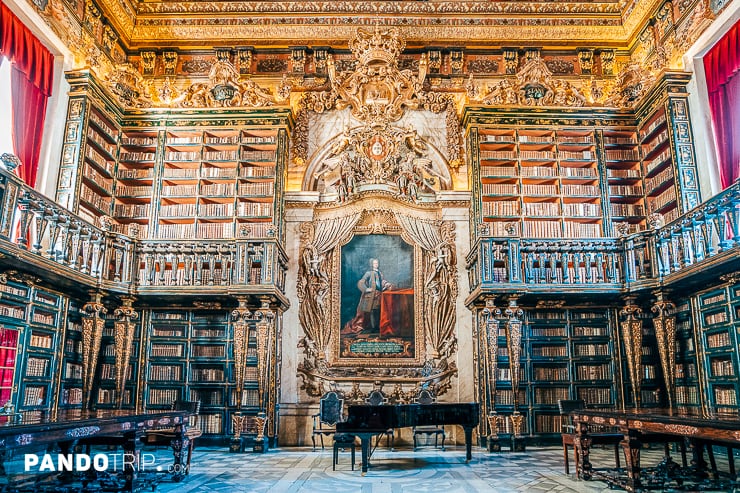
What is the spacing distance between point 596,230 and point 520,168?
172cm

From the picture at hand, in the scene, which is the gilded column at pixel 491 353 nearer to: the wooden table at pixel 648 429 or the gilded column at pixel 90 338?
the wooden table at pixel 648 429

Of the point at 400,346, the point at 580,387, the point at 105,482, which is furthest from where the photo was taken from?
the point at 400,346

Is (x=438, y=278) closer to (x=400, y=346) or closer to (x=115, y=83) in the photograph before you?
(x=400, y=346)

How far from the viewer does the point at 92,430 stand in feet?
15.3

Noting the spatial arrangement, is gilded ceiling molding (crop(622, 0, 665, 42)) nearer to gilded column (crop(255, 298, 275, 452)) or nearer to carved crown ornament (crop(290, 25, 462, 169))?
carved crown ornament (crop(290, 25, 462, 169))

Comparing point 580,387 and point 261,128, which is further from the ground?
point 261,128

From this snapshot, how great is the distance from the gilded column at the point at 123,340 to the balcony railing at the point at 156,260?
15.3 inches

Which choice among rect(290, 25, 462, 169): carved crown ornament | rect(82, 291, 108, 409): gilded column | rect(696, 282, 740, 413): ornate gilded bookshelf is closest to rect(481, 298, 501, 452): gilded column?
rect(696, 282, 740, 413): ornate gilded bookshelf

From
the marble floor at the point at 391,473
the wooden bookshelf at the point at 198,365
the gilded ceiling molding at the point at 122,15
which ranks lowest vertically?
the marble floor at the point at 391,473

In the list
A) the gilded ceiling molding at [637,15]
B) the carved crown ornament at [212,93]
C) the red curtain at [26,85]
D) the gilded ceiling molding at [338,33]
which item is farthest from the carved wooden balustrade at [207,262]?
the gilded ceiling molding at [637,15]

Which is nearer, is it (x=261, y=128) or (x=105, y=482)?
(x=105, y=482)

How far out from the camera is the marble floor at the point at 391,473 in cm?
577

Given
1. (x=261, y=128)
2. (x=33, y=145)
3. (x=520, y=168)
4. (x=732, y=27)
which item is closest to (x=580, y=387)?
(x=520, y=168)

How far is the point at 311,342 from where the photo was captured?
417 inches
